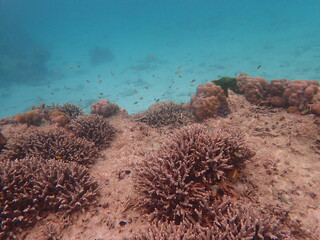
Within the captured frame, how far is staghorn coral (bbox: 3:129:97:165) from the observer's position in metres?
5.38

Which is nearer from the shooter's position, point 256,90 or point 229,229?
point 229,229

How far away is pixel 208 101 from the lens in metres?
7.23

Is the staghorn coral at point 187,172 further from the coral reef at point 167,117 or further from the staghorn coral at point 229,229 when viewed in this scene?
the coral reef at point 167,117

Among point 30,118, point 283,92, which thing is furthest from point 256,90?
point 30,118

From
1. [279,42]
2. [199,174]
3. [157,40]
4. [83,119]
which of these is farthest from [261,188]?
[157,40]

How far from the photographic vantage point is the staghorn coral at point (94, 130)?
678 centimetres

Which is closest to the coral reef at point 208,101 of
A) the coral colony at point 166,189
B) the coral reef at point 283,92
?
the coral reef at point 283,92

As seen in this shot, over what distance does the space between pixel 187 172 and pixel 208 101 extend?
14.7ft

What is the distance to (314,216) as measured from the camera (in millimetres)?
3098

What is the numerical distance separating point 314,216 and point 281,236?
0.98 metres

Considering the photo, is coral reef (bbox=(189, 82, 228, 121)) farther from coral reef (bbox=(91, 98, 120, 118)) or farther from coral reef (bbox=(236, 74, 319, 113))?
coral reef (bbox=(91, 98, 120, 118))

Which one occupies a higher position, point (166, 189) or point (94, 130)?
point (94, 130)

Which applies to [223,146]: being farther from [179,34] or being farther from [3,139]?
[179,34]

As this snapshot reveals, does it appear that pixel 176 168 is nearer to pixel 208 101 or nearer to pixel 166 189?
pixel 166 189
